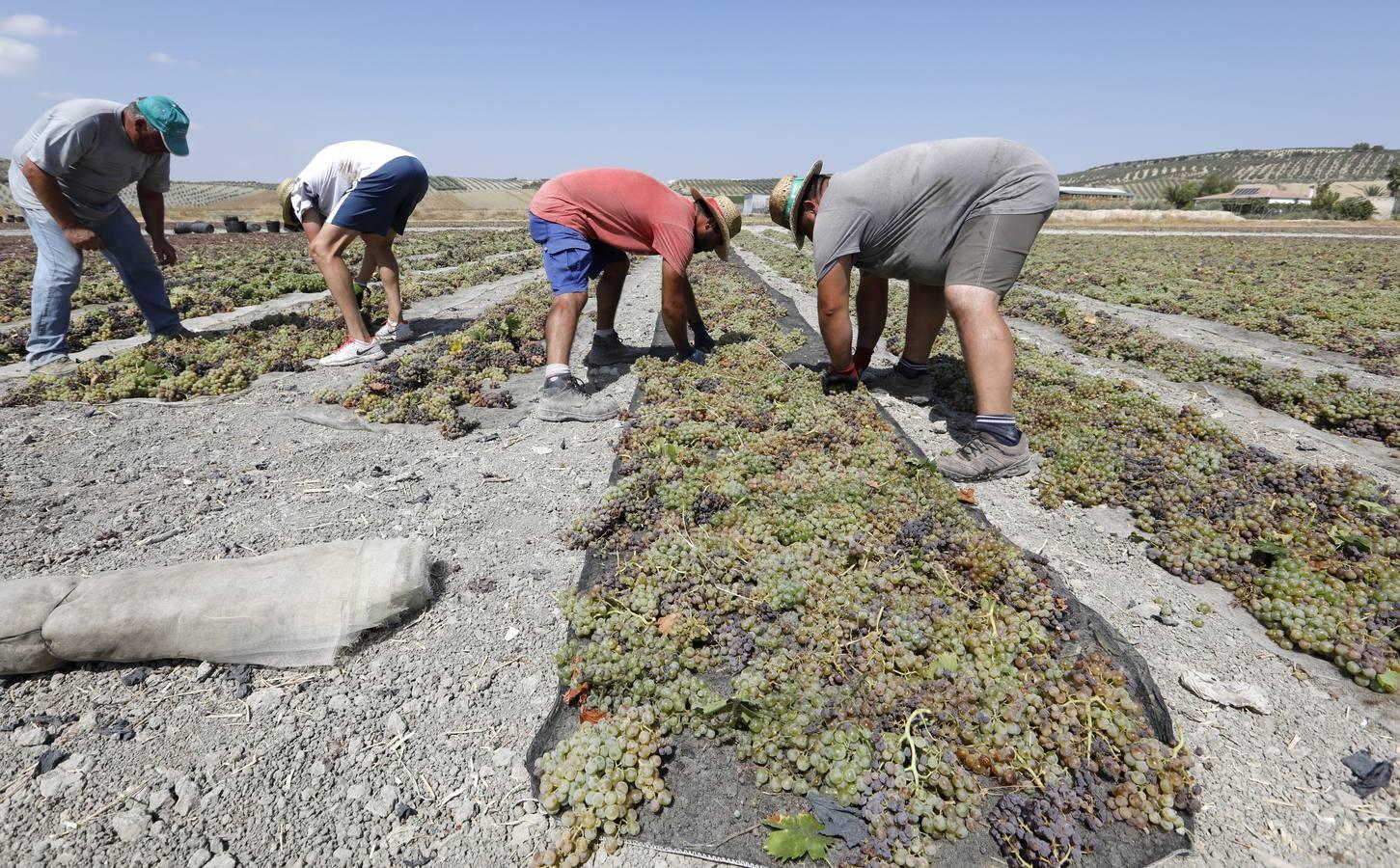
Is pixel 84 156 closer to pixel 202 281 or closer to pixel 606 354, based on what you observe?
pixel 606 354

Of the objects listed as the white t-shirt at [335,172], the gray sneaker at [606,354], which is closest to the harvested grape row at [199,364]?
the white t-shirt at [335,172]

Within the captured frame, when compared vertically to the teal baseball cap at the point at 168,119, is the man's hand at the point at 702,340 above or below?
below

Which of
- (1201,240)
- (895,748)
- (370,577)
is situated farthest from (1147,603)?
(1201,240)

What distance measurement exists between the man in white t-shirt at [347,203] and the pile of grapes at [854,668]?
3.89 m

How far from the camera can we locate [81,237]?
534 cm

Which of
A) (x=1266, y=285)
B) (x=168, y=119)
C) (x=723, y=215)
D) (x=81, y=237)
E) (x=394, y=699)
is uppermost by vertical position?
(x=168, y=119)

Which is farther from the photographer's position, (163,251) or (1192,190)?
(1192,190)

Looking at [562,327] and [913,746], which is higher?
[562,327]

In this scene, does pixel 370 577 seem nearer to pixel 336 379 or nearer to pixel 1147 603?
pixel 1147 603

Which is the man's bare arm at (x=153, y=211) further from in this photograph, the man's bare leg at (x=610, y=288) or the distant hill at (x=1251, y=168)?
the distant hill at (x=1251, y=168)

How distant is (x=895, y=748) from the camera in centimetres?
185

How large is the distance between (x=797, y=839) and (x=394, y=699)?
133cm

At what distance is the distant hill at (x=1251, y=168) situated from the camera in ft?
294

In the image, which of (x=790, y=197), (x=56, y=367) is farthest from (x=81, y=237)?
(x=790, y=197)
